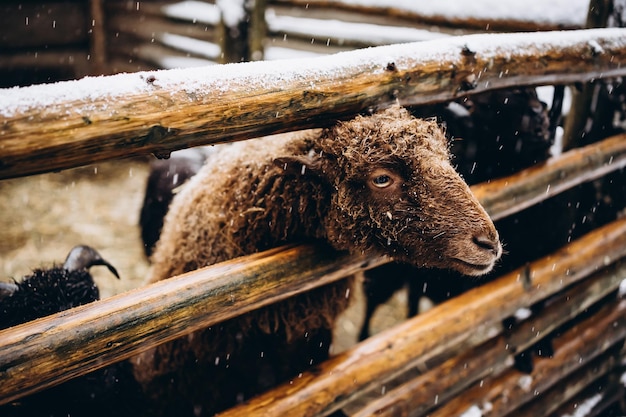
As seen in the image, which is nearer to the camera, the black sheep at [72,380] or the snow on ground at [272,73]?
the snow on ground at [272,73]

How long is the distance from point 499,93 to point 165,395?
269cm

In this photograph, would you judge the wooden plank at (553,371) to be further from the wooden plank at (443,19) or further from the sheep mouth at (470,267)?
the wooden plank at (443,19)

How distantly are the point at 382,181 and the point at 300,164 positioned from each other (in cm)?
36

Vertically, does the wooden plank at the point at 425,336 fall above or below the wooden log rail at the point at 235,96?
below

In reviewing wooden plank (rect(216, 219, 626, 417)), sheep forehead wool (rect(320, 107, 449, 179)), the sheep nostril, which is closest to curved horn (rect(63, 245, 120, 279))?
wooden plank (rect(216, 219, 626, 417))

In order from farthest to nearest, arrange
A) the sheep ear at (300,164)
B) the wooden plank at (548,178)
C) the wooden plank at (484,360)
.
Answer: the wooden plank at (548,178) → the wooden plank at (484,360) → the sheep ear at (300,164)

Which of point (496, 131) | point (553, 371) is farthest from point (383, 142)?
point (553, 371)

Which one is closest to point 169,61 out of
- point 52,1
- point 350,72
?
point 52,1

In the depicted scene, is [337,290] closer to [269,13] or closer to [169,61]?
[269,13]

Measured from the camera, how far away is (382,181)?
1.87m

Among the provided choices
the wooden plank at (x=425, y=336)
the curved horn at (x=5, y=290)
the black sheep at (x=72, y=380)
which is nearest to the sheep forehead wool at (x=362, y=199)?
the wooden plank at (x=425, y=336)

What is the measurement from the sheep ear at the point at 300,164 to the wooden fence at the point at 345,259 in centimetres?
16

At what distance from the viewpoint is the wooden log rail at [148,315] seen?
1414 millimetres

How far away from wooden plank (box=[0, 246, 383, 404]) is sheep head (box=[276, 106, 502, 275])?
272 mm
